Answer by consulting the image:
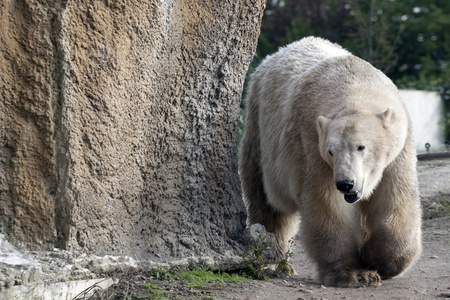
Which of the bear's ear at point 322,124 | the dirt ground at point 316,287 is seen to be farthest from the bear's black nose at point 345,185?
the dirt ground at point 316,287

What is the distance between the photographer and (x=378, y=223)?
4.54 metres

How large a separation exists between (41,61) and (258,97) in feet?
9.03

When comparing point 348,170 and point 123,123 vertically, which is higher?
point 123,123

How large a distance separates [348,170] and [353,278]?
33.1 inches

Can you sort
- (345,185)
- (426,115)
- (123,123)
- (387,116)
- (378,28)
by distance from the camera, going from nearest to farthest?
(123,123), (345,185), (387,116), (426,115), (378,28)

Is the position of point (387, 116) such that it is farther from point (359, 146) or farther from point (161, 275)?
point (161, 275)

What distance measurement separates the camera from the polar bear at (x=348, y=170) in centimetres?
406

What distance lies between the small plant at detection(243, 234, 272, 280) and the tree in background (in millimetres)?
13577

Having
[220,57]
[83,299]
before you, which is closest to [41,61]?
[83,299]

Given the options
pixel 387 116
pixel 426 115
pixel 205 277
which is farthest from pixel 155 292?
pixel 426 115

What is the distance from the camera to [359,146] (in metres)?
3.99

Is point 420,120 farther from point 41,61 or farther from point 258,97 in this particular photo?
point 41,61

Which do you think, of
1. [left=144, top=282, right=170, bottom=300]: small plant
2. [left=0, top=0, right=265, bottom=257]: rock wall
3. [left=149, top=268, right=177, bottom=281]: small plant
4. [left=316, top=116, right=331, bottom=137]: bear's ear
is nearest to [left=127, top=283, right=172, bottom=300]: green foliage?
[left=144, top=282, right=170, bottom=300]: small plant

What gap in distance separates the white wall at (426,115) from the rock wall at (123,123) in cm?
1005
